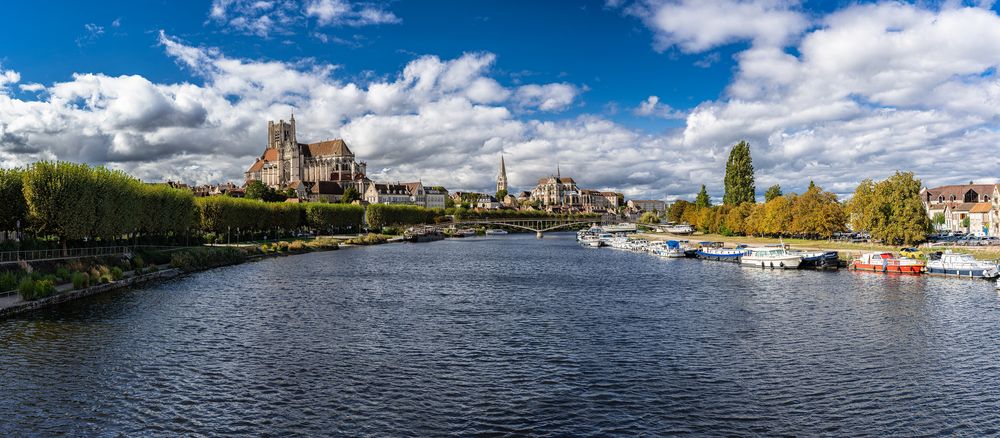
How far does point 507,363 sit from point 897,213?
2950 inches

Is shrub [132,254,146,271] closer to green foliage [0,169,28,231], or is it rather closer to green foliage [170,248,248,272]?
green foliage [170,248,248,272]

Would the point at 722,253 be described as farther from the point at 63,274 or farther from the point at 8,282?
the point at 8,282

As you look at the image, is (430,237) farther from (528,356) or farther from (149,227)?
(528,356)

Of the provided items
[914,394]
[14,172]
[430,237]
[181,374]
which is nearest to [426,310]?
[181,374]

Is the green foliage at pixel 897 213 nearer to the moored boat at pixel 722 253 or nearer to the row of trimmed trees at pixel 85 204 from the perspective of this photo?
the moored boat at pixel 722 253

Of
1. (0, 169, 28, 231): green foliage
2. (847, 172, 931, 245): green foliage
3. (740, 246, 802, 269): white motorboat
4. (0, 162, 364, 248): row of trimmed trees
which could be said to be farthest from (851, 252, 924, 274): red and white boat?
(0, 169, 28, 231): green foliage

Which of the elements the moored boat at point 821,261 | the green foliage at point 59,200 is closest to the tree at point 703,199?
the moored boat at point 821,261

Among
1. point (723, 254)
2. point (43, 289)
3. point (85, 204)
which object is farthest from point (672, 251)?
point (43, 289)

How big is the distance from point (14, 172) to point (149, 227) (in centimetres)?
2312

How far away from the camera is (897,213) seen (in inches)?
3322

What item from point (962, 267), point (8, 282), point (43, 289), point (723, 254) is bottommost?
point (962, 267)

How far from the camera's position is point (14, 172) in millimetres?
61031

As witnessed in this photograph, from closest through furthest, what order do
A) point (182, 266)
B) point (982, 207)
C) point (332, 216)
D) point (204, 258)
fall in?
point (182, 266)
point (204, 258)
point (982, 207)
point (332, 216)

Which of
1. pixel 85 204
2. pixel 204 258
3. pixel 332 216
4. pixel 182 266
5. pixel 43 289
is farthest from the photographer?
pixel 332 216
